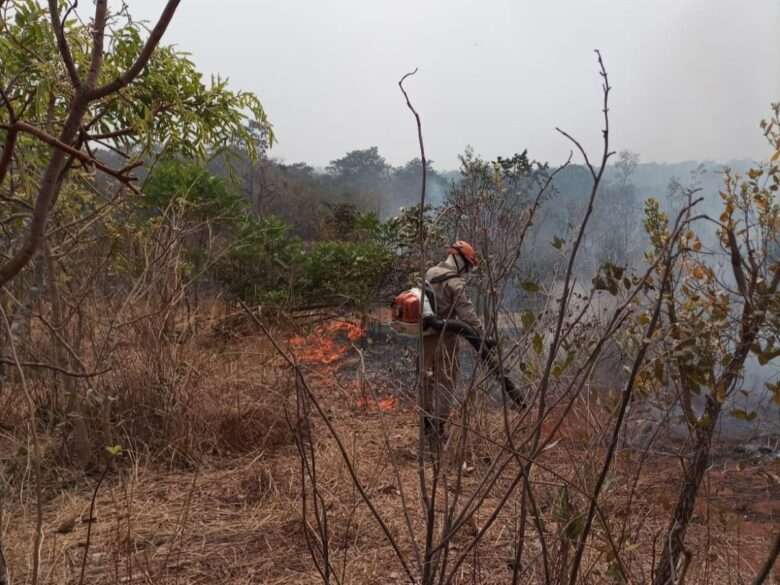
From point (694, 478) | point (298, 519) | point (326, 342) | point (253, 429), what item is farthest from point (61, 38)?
point (326, 342)

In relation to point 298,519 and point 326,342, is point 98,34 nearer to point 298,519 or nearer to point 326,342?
point 298,519

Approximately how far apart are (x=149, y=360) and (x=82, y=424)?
1.79ft

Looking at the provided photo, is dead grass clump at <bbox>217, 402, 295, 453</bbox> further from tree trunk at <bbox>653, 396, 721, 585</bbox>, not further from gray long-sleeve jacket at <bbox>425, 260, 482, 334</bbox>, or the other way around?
tree trunk at <bbox>653, 396, 721, 585</bbox>

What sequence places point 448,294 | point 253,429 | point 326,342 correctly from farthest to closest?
point 326,342 → point 448,294 → point 253,429

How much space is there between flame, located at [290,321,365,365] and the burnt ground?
94.9 inches

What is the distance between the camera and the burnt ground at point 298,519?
235 cm

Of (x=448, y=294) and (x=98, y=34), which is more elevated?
(x=98, y=34)

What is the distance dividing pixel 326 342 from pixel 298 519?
16.6 ft

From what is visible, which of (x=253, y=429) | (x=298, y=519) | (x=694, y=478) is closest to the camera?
(x=694, y=478)

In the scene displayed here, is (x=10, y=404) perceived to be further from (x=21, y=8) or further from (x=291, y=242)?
(x=291, y=242)

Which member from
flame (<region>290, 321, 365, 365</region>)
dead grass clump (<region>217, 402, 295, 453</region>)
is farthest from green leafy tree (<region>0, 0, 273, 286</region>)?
flame (<region>290, 321, 365, 365</region>)

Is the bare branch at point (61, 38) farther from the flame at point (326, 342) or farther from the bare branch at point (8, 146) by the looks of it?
the flame at point (326, 342)

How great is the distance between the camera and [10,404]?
3971 millimetres

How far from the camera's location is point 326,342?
8227mm
